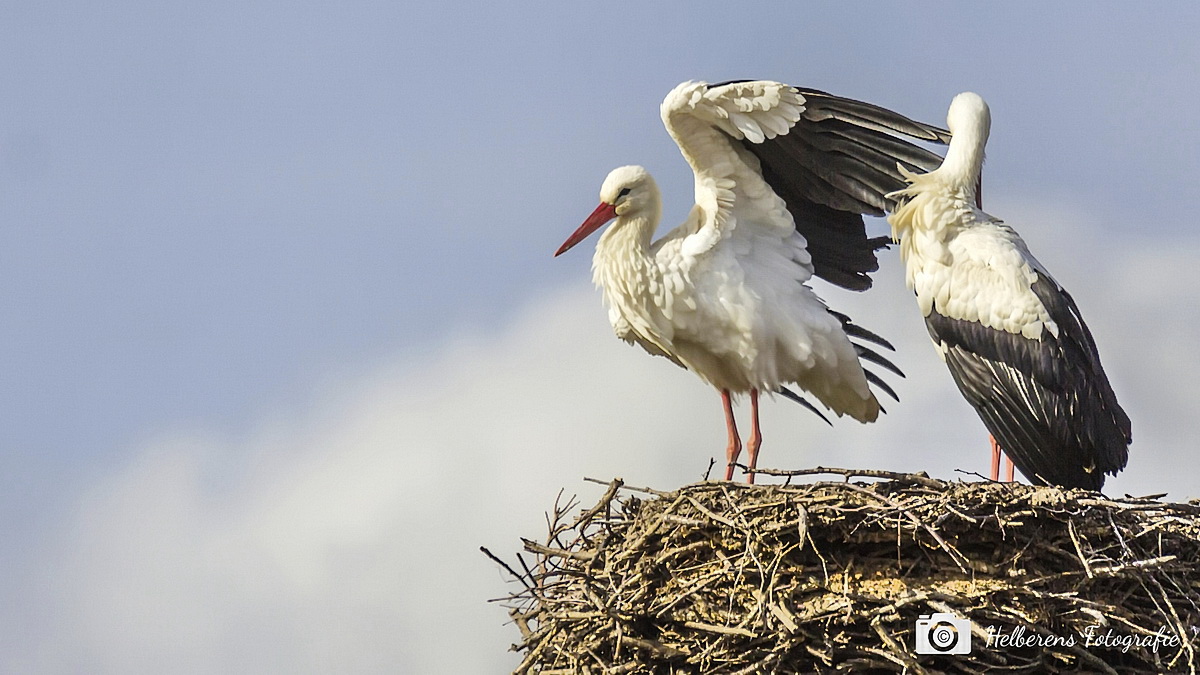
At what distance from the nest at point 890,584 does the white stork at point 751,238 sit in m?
1.38

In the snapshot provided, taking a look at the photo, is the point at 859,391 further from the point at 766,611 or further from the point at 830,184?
the point at 766,611

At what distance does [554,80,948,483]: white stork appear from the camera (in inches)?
281

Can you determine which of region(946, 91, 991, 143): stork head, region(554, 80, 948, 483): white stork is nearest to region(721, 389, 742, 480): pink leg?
region(554, 80, 948, 483): white stork

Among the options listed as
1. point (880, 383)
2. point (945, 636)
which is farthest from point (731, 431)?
point (945, 636)

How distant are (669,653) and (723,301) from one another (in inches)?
72.7

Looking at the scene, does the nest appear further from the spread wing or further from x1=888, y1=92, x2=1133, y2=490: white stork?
the spread wing

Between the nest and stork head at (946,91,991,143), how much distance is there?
1967mm

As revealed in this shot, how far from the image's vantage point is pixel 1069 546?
18.5 ft

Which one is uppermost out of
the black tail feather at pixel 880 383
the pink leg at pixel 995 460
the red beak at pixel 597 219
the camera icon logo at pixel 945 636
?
the red beak at pixel 597 219

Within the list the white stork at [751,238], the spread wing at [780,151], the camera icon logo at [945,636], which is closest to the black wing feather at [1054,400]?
the white stork at [751,238]

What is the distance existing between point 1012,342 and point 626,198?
67.5 inches

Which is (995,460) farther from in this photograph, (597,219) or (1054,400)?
(597,219)

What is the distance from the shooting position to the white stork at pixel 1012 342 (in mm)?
6613

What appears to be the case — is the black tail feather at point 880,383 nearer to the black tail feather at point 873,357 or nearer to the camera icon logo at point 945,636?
the black tail feather at point 873,357
